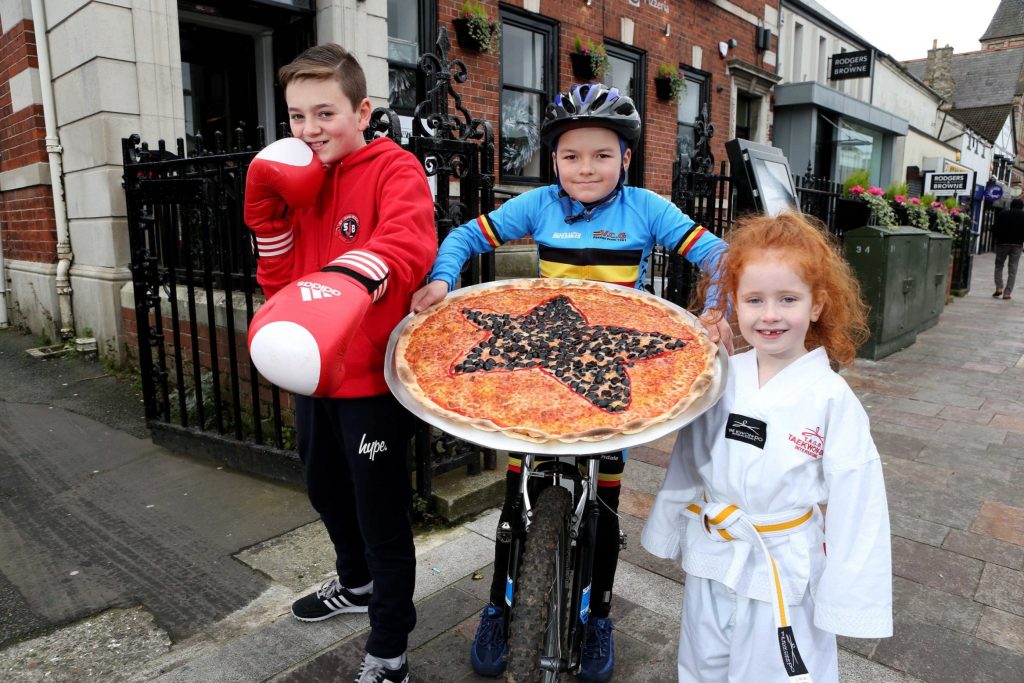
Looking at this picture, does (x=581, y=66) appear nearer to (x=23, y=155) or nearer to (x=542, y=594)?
(x=23, y=155)

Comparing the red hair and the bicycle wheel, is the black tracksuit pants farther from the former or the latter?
the red hair

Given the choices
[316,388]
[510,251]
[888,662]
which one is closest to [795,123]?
[510,251]

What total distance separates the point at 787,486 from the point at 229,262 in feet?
11.2

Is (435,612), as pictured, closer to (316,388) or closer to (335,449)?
(335,449)

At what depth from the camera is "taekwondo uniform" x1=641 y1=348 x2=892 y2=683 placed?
1.65m

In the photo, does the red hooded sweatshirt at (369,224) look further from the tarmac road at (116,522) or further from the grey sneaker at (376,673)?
the tarmac road at (116,522)

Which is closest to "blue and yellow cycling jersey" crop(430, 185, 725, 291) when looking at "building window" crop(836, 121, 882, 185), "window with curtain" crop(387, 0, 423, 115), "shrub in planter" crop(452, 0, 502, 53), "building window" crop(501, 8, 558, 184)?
"window with curtain" crop(387, 0, 423, 115)

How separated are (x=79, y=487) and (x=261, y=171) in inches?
123

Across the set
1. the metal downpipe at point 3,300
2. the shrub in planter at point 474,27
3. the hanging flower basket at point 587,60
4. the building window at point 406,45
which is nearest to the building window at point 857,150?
the hanging flower basket at point 587,60

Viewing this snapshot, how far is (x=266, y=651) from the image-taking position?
2.59m

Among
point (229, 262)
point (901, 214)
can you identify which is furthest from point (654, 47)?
point (229, 262)

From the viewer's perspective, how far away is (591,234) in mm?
2357

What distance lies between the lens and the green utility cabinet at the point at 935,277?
Result: 29.9 feet

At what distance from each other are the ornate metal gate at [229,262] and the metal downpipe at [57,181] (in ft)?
7.99
